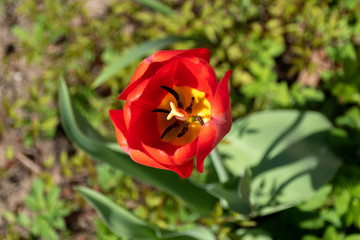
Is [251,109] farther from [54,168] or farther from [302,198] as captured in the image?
[54,168]

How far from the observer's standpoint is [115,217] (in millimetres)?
1638

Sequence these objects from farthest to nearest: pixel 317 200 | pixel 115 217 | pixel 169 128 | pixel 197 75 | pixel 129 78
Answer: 1. pixel 129 78
2. pixel 317 200
3. pixel 115 217
4. pixel 169 128
5. pixel 197 75

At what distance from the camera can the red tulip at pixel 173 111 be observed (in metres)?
1.09

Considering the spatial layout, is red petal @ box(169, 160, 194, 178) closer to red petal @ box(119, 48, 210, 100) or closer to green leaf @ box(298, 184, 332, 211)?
red petal @ box(119, 48, 210, 100)

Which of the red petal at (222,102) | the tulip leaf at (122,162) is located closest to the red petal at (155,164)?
the red petal at (222,102)

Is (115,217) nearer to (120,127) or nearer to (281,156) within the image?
(120,127)

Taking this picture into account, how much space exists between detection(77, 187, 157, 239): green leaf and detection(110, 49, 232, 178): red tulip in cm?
39

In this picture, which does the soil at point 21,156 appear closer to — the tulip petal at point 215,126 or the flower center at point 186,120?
the flower center at point 186,120

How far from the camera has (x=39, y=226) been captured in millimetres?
2186

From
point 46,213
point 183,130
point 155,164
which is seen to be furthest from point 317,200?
point 46,213

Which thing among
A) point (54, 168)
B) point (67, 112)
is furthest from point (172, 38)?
point (54, 168)

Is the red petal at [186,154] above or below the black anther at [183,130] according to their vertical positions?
above

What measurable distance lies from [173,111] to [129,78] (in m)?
1.49

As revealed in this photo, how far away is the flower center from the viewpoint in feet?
4.79
